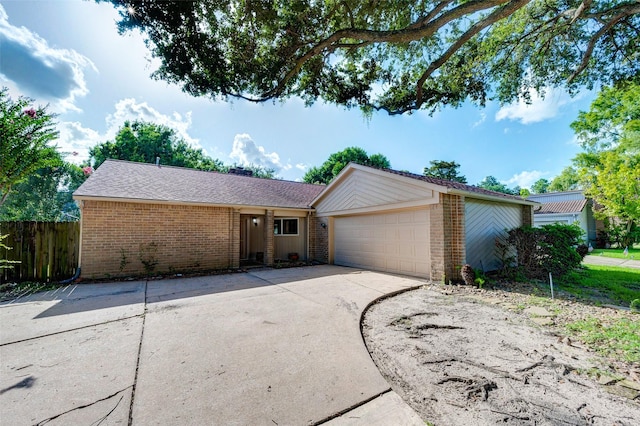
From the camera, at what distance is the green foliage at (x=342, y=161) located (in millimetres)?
29812

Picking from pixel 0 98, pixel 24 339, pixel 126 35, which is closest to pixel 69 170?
pixel 0 98

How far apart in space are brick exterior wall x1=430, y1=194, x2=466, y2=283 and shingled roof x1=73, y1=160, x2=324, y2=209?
6.44m

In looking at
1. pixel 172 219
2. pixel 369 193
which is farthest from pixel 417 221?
pixel 172 219

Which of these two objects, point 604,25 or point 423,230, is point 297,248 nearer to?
point 423,230

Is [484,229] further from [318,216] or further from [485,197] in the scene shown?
[318,216]

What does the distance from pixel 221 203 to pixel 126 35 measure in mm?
5566

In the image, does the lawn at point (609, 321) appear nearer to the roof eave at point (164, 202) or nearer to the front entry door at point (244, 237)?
the roof eave at point (164, 202)

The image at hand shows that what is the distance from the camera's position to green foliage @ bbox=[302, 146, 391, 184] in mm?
29812

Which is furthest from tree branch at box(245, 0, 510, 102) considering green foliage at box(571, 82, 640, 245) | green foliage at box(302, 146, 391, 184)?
green foliage at box(302, 146, 391, 184)

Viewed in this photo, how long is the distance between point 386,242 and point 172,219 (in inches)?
301

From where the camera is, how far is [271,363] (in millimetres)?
2828

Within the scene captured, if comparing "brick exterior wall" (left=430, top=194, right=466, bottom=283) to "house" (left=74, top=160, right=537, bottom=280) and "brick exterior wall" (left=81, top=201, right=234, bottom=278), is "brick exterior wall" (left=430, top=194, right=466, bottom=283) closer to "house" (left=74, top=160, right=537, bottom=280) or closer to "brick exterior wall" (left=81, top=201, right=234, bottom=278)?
"house" (left=74, top=160, right=537, bottom=280)

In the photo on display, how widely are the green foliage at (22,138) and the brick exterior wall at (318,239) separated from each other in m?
9.17

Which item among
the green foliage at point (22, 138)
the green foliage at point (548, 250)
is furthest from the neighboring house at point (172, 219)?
the green foliage at point (548, 250)
